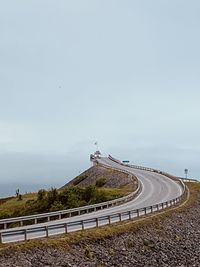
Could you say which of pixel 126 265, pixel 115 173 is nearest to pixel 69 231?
pixel 126 265

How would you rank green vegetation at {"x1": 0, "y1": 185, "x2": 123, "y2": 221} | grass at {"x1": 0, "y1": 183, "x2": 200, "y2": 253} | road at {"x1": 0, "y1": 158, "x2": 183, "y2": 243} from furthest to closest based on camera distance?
green vegetation at {"x1": 0, "y1": 185, "x2": 123, "y2": 221}
road at {"x1": 0, "y1": 158, "x2": 183, "y2": 243}
grass at {"x1": 0, "y1": 183, "x2": 200, "y2": 253}

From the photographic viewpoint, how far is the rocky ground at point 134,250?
3028 cm

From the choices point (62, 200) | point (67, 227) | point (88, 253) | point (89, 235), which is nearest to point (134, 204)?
point (62, 200)

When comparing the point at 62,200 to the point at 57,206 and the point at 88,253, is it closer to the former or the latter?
the point at 57,206

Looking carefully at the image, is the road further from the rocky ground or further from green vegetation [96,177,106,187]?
green vegetation [96,177,106,187]

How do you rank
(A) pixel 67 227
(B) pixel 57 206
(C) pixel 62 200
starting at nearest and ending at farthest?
(A) pixel 67 227
(B) pixel 57 206
(C) pixel 62 200

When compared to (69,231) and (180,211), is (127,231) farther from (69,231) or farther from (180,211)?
(180,211)

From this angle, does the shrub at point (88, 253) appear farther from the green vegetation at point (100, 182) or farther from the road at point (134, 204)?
the green vegetation at point (100, 182)

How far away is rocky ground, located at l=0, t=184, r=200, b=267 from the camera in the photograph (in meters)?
30.3

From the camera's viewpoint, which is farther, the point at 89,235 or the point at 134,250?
the point at 134,250

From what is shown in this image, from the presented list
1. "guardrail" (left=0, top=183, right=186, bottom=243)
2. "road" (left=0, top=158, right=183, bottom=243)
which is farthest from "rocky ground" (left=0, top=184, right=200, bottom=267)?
"road" (left=0, top=158, right=183, bottom=243)

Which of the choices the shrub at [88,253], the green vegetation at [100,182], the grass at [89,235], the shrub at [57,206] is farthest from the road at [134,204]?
the shrub at [57,206]

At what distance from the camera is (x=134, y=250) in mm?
38156

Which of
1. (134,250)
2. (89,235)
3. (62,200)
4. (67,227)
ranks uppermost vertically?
(62,200)
